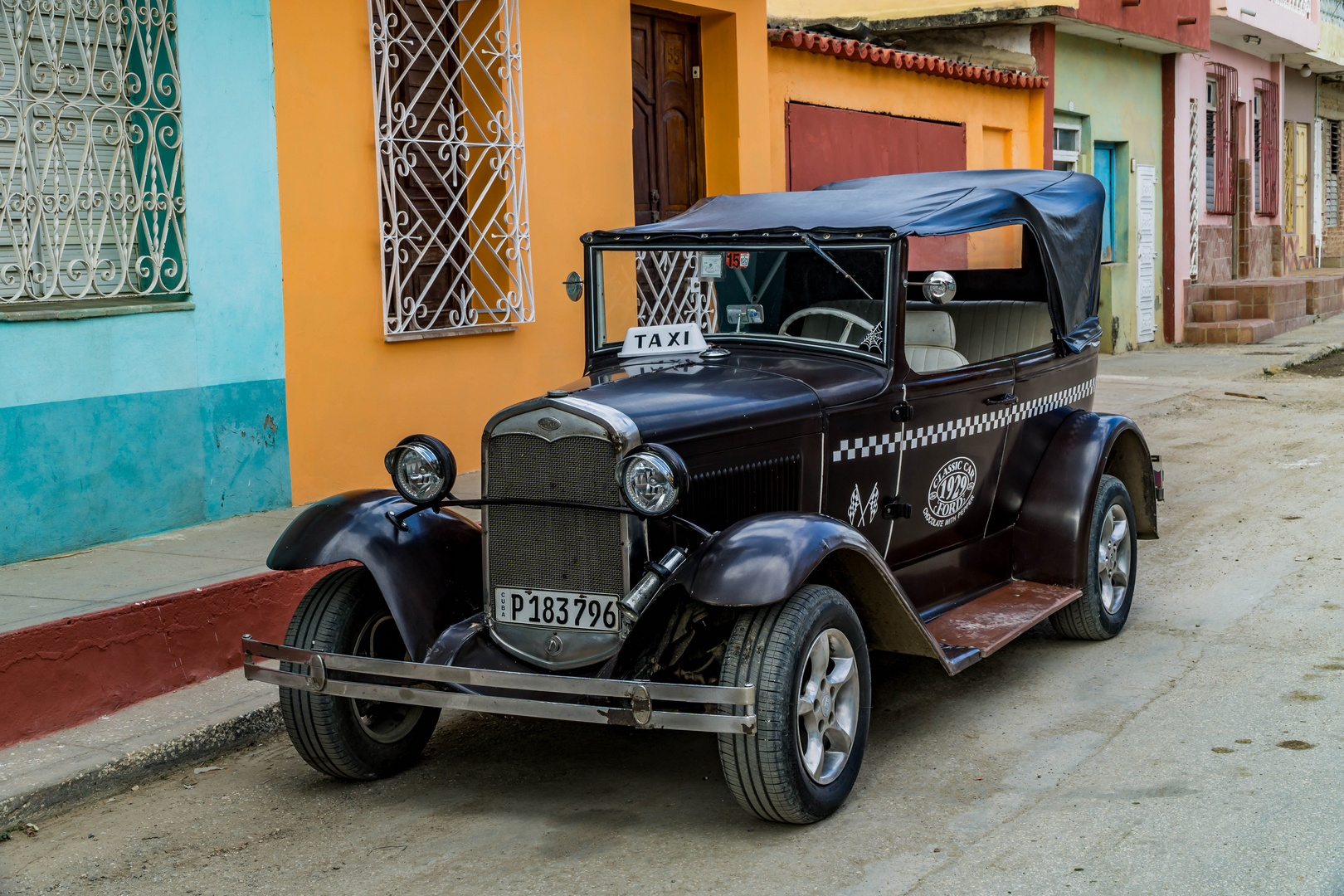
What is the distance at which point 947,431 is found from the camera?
5188mm

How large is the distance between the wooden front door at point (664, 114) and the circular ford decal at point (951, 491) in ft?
16.9

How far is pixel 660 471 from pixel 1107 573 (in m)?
2.76

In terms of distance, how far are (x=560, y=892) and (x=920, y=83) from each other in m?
11.2

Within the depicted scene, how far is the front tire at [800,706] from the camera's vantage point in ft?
A: 12.3

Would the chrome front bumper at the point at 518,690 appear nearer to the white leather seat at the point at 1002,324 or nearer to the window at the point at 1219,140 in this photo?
the white leather seat at the point at 1002,324

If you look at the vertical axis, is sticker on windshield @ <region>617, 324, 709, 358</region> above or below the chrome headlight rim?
above

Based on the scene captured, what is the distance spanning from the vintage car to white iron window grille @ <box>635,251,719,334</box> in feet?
0.05

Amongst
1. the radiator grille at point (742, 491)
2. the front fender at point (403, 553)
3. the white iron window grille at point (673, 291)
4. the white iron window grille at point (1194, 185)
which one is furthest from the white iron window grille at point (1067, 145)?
the front fender at point (403, 553)

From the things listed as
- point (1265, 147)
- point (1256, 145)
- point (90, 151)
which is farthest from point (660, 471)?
point (1265, 147)

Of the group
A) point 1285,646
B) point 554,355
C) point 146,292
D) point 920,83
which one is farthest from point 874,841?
point 920,83

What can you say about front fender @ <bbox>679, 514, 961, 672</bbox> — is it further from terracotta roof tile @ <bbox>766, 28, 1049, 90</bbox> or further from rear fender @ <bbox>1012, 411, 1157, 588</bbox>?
terracotta roof tile @ <bbox>766, 28, 1049, 90</bbox>

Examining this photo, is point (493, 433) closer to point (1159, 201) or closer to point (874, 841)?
point (874, 841)

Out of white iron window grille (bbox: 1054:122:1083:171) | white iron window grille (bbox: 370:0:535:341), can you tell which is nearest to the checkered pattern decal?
white iron window grille (bbox: 370:0:535:341)

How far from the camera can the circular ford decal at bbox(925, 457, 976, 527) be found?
5180mm
